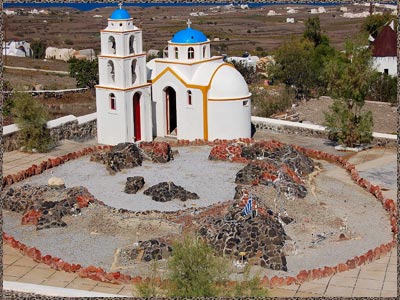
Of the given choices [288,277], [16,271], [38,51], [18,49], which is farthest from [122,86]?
[38,51]

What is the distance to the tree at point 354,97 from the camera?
25.0 metres

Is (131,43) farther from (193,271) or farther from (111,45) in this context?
(193,271)

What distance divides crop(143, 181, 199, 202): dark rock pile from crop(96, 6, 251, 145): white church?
243 inches

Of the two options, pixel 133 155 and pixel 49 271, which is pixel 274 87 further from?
pixel 49 271

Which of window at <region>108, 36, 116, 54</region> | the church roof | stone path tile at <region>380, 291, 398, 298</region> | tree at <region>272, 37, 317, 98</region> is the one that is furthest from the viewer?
the church roof

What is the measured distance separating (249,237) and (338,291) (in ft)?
8.67

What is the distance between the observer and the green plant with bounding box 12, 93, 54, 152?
24.9 metres

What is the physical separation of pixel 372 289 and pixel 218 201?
6077 mm

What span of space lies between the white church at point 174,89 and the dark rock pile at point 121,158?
8.64ft

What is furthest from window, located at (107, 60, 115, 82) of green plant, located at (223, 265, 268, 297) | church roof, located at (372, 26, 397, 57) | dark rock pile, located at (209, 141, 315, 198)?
church roof, located at (372, 26, 397, 57)

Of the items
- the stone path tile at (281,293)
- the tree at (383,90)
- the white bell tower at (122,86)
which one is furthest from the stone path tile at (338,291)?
the tree at (383,90)

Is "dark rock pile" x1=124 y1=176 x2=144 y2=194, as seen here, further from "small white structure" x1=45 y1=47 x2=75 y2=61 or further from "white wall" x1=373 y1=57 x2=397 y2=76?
"small white structure" x1=45 y1=47 x2=75 y2=61

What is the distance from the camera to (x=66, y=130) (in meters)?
26.6

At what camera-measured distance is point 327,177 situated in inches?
872
